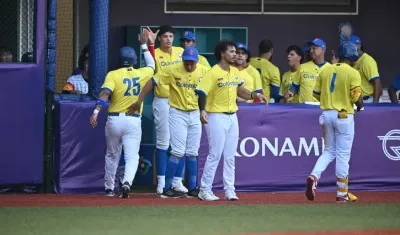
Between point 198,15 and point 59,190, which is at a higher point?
point 198,15

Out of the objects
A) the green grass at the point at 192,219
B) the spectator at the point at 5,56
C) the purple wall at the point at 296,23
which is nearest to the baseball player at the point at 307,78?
the green grass at the point at 192,219

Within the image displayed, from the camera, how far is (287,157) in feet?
53.8

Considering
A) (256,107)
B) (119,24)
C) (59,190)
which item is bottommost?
(59,190)

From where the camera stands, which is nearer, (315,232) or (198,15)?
(315,232)

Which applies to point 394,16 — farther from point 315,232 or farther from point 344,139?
point 315,232

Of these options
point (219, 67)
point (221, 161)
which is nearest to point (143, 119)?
point (221, 161)

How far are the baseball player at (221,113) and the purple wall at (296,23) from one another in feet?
18.3

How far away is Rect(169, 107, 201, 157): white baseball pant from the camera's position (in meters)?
15.0

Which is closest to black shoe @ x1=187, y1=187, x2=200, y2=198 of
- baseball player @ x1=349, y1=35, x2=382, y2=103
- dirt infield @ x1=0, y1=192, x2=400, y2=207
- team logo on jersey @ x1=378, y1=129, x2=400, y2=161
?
dirt infield @ x1=0, y1=192, x2=400, y2=207

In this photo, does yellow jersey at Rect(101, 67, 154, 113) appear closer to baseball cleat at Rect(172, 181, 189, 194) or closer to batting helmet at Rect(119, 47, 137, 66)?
batting helmet at Rect(119, 47, 137, 66)

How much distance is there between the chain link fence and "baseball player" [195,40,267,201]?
3028 mm

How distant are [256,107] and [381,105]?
188 cm

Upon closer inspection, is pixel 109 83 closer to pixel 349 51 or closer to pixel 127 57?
pixel 127 57

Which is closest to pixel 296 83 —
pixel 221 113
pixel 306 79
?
pixel 306 79
